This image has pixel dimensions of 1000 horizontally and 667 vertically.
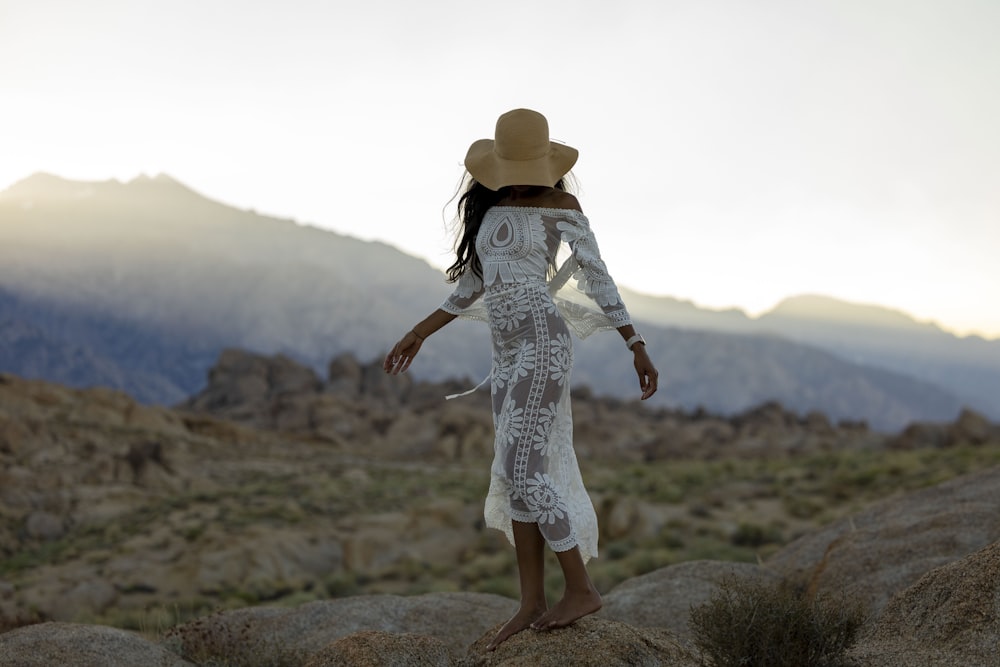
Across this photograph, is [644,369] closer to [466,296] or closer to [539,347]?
[539,347]

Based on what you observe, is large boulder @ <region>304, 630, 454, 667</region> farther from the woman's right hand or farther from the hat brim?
the hat brim

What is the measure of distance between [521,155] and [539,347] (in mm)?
1001

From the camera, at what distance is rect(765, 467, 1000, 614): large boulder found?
5570 mm

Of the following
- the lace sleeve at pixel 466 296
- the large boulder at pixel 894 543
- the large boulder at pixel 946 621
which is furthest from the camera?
the large boulder at pixel 894 543

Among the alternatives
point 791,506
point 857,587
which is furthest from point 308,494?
point 857,587

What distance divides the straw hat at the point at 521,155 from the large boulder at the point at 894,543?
10.5 ft

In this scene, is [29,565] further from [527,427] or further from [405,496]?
[527,427]

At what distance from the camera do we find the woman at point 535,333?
13.3 feet

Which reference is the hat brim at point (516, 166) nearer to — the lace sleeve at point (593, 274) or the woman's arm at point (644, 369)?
the lace sleeve at point (593, 274)

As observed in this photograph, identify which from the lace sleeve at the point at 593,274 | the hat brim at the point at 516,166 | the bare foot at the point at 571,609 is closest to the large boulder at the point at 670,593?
the bare foot at the point at 571,609

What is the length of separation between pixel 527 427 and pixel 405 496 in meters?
20.8

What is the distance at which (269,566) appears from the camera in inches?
622

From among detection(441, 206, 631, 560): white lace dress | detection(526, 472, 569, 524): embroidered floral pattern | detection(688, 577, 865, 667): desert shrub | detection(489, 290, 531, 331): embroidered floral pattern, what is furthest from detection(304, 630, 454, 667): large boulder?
detection(489, 290, 531, 331): embroidered floral pattern

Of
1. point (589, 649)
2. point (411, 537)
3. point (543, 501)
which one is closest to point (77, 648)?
point (543, 501)
